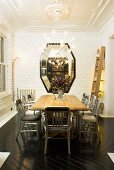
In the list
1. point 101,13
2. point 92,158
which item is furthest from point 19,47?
point 92,158

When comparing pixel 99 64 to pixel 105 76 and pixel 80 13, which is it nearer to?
pixel 105 76

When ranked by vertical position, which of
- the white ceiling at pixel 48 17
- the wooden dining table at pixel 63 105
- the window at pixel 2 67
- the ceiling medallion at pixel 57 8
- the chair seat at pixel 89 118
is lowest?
the chair seat at pixel 89 118

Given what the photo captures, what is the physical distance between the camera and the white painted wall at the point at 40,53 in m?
8.39

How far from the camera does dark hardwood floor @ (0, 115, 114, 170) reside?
3.38m

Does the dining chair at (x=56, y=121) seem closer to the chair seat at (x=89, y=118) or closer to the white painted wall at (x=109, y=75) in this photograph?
the chair seat at (x=89, y=118)

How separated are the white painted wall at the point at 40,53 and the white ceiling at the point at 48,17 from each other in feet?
1.16

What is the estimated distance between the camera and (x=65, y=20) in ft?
23.4

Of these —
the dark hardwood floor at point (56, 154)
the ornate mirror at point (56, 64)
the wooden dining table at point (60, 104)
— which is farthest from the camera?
the ornate mirror at point (56, 64)

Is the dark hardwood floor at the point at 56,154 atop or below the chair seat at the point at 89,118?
below

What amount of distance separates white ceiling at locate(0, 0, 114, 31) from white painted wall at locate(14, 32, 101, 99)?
0.35 meters

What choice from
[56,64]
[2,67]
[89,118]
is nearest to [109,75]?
[56,64]

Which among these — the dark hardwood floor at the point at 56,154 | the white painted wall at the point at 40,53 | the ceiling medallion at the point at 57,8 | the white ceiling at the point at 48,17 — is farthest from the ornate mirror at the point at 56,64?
the dark hardwood floor at the point at 56,154

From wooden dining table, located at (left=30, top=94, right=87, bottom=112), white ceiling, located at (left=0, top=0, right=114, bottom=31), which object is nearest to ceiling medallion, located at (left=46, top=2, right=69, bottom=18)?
white ceiling, located at (left=0, top=0, right=114, bottom=31)

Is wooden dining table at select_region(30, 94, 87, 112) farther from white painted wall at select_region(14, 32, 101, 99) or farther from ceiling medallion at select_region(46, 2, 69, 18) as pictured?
white painted wall at select_region(14, 32, 101, 99)
